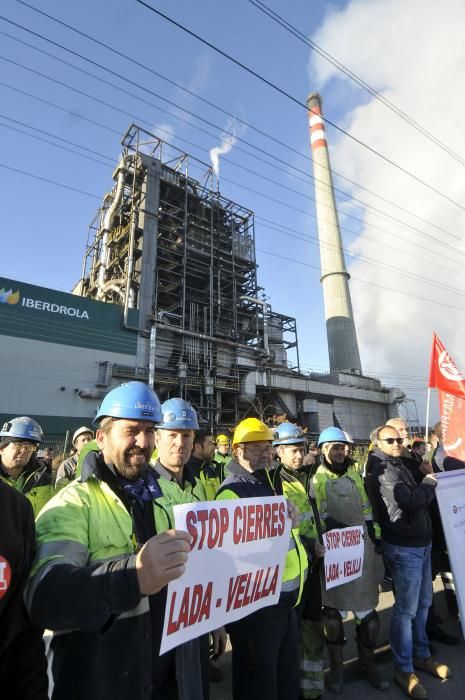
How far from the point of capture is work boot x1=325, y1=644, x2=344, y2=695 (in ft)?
10.9

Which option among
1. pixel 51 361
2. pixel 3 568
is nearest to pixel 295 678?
pixel 3 568

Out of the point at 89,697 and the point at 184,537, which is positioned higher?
the point at 184,537

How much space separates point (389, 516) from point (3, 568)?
3.51 meters

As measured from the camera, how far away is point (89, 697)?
1484 mm

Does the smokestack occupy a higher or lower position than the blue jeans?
higher

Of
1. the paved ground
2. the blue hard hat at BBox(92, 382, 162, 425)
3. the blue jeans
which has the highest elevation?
the blue hard hat at BBox(92, 382, 162, 425)

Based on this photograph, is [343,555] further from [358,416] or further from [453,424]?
[358,416]

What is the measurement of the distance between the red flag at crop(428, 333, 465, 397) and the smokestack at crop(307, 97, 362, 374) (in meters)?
37.8

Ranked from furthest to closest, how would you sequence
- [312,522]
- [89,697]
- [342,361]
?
1. [342,361]
2. [312,522]
3. [89,697]

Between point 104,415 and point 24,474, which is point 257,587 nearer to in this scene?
point 104,415

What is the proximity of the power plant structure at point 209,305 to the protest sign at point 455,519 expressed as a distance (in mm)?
24911

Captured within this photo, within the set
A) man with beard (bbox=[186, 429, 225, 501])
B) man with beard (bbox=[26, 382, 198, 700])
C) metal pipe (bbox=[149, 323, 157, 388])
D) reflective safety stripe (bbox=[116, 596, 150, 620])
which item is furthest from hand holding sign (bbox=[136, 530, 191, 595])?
metal pipe (bbox=[149, 323, 157, 388])

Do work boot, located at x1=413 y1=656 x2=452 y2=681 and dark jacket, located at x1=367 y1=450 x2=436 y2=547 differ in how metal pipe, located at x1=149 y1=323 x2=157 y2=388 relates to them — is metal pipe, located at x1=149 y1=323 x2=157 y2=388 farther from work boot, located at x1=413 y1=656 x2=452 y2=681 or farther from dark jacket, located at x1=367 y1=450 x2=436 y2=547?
work boot, located at x1=413 y1=656 x2=452 y2=681

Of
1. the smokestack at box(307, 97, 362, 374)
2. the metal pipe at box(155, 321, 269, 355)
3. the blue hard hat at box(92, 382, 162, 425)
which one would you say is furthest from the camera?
the smokestack at box(307, 97, 362, 374)
